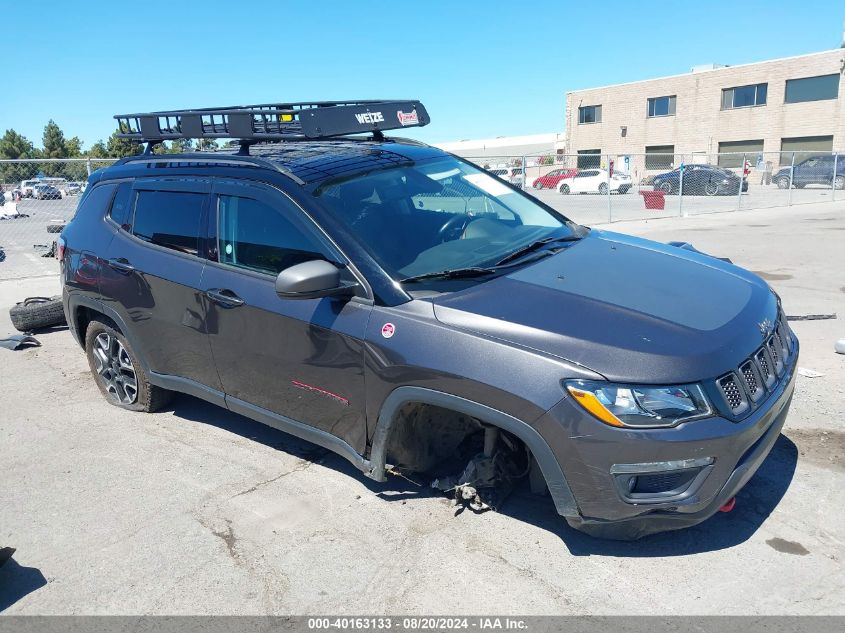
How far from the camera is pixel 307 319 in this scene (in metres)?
3.42

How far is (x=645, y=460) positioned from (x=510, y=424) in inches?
21.1

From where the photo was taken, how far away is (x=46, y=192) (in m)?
13.2

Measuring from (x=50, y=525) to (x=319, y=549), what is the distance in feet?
4.84

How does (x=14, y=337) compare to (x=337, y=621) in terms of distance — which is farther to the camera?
(x=14, y=337)

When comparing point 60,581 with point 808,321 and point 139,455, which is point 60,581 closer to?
point 139,455

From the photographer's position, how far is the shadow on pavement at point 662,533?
10.1ft

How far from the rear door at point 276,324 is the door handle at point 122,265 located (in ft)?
2.69

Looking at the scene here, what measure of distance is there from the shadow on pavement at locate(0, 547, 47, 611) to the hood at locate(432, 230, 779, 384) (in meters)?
2.18

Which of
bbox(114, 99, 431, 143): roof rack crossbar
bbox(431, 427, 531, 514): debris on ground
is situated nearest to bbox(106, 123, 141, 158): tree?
bbox(114, 99, 431, 143): roof rack crossbar

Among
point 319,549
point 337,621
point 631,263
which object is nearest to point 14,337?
point 319,549

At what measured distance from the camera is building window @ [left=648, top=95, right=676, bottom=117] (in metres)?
48.7

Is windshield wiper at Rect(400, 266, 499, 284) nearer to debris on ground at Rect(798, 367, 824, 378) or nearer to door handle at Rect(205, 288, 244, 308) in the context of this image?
door handle at Rect(205, 288, 244, 308)

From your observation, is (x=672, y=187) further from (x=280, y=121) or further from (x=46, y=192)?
(x=280, y=121)

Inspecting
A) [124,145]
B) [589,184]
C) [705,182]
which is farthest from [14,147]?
[705,182]
